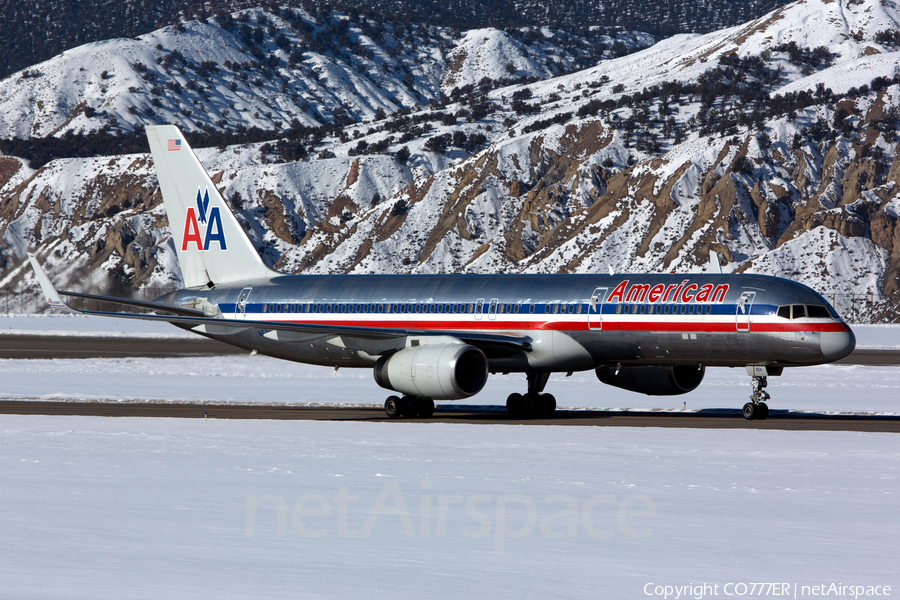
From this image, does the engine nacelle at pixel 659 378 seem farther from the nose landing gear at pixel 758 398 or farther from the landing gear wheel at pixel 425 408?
the landing gear wheel at pixel 425 408

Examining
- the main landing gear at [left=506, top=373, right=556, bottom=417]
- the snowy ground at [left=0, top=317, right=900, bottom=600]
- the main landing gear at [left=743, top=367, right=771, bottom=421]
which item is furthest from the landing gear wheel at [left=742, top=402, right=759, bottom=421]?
the main landing gear at [left=506, top=373, right=556, bottom=417]

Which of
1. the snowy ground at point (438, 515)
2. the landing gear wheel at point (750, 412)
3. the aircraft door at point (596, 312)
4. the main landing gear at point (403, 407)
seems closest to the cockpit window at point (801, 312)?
the landing gear wheel at point (750, 412)

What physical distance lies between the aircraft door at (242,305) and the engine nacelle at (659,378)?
12.6 m

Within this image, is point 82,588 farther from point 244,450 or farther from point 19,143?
point 19,143

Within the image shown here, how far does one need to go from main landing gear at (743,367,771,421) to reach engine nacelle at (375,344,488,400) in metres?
7.08

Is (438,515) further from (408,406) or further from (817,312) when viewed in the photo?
(817,312)

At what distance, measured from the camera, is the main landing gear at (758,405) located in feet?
93.3

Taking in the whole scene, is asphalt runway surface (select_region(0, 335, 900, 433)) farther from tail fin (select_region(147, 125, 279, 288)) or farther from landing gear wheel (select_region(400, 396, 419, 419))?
tail fin (select_region(147, 125, 279, 288))

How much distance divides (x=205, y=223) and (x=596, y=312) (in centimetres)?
1600

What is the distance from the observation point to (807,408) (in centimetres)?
3288

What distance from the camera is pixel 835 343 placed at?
2734cm

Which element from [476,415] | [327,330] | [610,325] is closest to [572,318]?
[610,325]

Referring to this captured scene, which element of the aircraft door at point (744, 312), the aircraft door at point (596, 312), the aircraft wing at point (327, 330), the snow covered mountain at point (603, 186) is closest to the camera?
the aircraft door at point (744, 312)

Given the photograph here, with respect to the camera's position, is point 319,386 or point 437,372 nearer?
point 437,372
